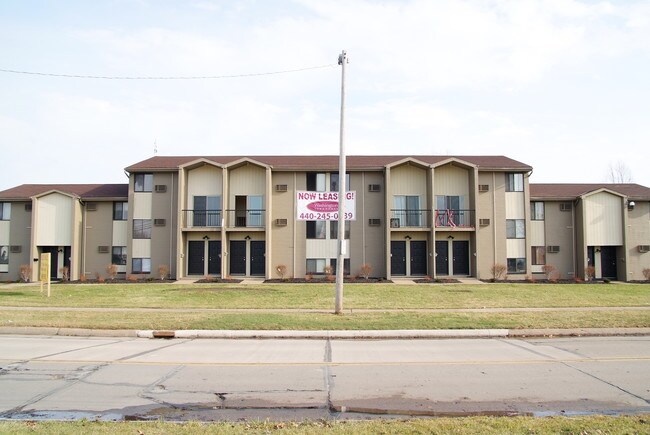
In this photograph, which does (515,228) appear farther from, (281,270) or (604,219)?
(281,270)

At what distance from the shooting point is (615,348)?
11312 mm

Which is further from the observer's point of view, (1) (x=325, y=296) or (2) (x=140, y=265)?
(2) (x=140, y=265)

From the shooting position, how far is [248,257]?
105 ft

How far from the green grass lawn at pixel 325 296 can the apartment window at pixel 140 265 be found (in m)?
5.26

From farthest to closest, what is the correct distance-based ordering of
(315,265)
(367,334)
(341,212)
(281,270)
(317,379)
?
(315,265)
(281,270)
(341,212)
(367,334)
(317,379)

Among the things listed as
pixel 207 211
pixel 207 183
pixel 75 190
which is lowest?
pixel 207 211

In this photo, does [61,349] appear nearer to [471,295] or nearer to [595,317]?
[595,317]

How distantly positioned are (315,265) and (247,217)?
17.1ft

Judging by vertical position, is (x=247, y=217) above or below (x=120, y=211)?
below

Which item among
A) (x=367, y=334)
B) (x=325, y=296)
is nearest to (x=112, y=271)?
(x=325, y=296)

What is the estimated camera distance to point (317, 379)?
834 cm

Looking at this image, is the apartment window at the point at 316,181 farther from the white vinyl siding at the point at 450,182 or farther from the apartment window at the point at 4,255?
the apartment window at the point at 4,255

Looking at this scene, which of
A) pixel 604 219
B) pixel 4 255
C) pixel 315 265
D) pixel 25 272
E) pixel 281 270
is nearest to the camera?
pixel 281 270

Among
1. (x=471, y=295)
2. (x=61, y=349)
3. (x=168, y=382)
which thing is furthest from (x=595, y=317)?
(x=61, y=349)
